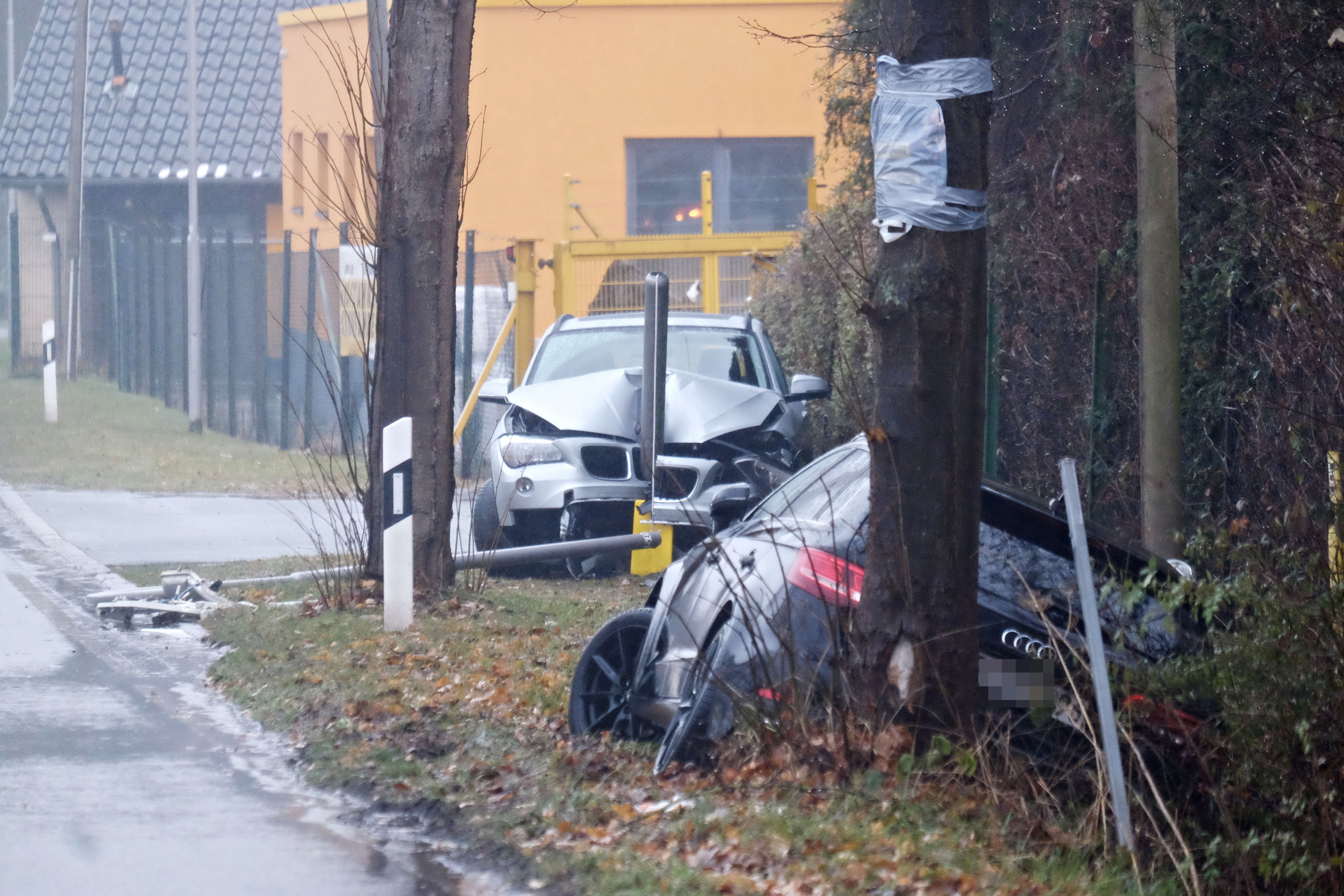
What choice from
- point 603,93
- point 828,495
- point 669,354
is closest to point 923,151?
point 828,495

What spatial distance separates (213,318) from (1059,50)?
56.4 feet

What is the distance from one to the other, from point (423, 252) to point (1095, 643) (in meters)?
5.95

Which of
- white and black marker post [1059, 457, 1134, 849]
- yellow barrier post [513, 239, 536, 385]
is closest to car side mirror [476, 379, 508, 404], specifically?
yellow barrier post [513, 239, 536, 385]

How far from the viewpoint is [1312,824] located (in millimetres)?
4621

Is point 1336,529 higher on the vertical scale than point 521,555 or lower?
higher

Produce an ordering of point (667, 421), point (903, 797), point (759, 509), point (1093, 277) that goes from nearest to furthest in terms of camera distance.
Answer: point (903, 797), point (759, 509), point (1093, 277), point (667, 421)

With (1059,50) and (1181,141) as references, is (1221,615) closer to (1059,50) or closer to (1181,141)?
(1181,141)

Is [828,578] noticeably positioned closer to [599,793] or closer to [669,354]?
[599,793]

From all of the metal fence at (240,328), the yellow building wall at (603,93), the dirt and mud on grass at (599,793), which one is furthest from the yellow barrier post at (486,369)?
the dirt and mud on grass at (599,793)

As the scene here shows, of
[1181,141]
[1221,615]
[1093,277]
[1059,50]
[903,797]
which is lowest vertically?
[903,797]

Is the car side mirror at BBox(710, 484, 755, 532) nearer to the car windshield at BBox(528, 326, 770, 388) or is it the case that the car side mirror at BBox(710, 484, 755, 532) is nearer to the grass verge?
the car windshield at BBox(528, 326, 770, 388)

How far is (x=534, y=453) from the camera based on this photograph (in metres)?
11.2

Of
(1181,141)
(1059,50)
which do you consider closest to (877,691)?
(1181,141)

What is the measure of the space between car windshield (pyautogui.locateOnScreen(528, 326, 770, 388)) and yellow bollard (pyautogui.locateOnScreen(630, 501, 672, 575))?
5.53 feet
